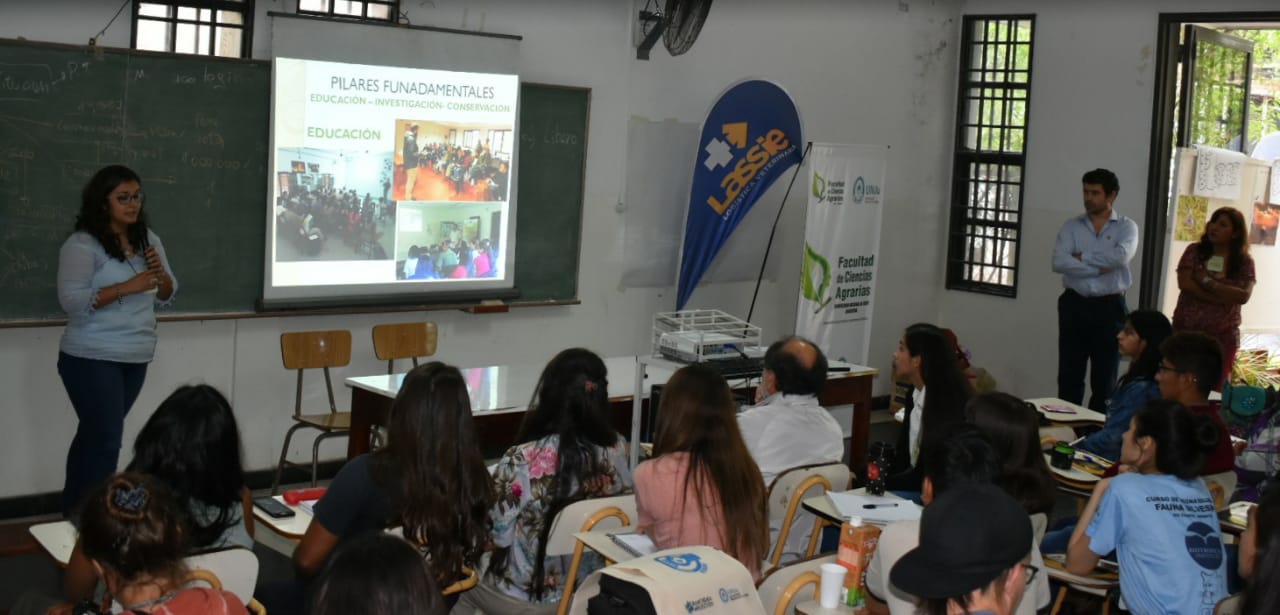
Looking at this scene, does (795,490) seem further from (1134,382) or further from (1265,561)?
(1134,382)

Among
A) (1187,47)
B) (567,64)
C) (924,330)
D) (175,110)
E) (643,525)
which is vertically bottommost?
(643,525)

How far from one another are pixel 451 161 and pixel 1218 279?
410 centimetres

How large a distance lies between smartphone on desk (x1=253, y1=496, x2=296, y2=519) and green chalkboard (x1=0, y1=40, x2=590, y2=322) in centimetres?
235

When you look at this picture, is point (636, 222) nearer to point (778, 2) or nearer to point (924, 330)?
point (778, 2)

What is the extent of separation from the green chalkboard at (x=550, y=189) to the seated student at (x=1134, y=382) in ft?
Answer: 9.81

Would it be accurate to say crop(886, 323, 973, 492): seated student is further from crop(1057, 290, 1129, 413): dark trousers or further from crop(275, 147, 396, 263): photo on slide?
crop(1057, 290, 1129, 413): dark trousers

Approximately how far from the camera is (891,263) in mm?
8508

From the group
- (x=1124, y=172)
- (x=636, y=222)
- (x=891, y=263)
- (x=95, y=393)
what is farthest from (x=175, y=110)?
(x=1124, y=172)

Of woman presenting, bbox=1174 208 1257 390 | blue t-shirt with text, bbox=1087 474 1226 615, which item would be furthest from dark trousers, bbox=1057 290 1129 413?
blue t-shirt with text, bbox=1087 474 1226 615

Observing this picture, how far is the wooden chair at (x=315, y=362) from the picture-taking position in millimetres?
5496

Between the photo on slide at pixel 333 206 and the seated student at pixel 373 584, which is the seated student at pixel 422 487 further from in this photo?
the photo on slide at pixel 333 206

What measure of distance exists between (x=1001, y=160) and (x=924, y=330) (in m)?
4.40

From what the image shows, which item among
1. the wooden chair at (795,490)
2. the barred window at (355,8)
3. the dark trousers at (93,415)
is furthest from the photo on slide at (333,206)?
the wooden chair at (795,490)

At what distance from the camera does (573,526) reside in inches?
128
